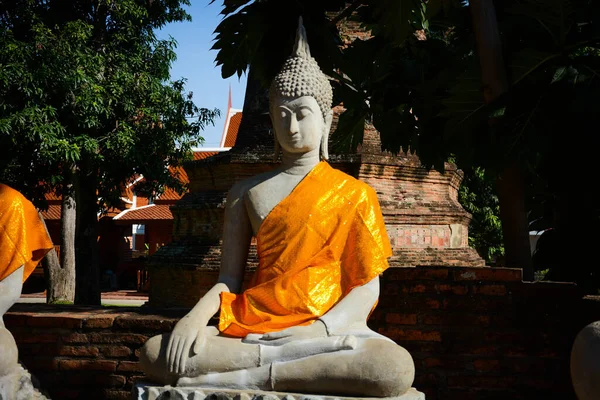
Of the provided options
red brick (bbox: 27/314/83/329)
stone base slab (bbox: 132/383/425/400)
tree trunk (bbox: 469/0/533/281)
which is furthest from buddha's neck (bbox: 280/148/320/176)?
red brick (bbox: 27/314/83/329)

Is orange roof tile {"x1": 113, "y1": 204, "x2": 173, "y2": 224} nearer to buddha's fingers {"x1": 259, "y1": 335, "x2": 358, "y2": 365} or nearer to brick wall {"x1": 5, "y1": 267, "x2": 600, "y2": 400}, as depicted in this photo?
brick wall {"x1": 5, "y1": 267, "x2": 600, "y2": 400}

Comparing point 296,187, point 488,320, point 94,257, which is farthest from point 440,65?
point 94,257

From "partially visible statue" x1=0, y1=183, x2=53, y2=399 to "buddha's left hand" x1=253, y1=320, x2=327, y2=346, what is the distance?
1.67m

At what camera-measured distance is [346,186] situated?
11.6ft

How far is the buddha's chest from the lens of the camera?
354cm

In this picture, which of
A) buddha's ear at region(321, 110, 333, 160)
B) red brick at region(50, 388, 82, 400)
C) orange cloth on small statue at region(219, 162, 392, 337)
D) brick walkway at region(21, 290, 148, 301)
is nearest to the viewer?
orange cloth on small statue at region(219, 162, 392, 337)

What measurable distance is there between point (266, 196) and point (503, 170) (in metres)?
1.99

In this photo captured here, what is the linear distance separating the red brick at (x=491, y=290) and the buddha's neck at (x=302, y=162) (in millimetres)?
1512

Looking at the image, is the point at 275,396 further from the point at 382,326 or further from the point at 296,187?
the point at 382,326

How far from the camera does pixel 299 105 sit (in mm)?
3562

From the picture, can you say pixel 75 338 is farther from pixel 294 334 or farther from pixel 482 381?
pixel 482 381

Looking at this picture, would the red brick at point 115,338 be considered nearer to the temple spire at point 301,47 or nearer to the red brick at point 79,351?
the red brick at point 79,351

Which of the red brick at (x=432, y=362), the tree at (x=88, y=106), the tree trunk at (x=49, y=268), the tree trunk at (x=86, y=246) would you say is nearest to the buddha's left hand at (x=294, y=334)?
the red brick at (x=432, y=362)

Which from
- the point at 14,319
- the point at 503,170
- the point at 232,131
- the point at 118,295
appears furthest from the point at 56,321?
the point at 232,131
